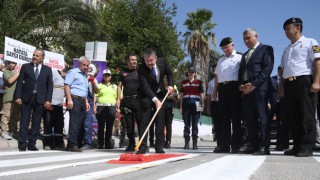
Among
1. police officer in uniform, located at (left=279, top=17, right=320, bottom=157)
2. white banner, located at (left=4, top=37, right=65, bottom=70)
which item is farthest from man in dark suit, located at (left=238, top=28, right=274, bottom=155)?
white banner, located at (left=4, top=37, right=65, bottom=70)

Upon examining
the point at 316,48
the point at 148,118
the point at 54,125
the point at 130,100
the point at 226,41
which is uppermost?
the point at 226,41

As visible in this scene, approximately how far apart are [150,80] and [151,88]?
139 mm

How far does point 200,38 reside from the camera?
42531 millimetres

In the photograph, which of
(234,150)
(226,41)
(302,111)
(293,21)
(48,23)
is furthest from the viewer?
(48,23)

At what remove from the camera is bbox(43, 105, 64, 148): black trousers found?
8273 millimetres

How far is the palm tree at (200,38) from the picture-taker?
4253 cm

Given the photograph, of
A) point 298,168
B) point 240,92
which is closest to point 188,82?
point 240,92

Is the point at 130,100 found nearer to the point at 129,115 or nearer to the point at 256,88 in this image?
the point at 129,115

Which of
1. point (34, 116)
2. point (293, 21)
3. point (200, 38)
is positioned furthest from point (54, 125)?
point (200, 38)

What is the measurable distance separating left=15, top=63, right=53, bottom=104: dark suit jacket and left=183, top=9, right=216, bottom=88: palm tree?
34498mm

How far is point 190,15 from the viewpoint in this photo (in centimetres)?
4388

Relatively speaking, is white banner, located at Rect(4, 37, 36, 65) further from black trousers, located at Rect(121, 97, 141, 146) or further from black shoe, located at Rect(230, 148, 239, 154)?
black shoe, located at Rect(230, 148, 239, 154)

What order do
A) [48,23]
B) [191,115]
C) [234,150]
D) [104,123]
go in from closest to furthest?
1. [234,150]
2. [104,123]
3. [191,115]
4. [48,23]

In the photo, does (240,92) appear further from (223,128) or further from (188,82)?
(188,82)
